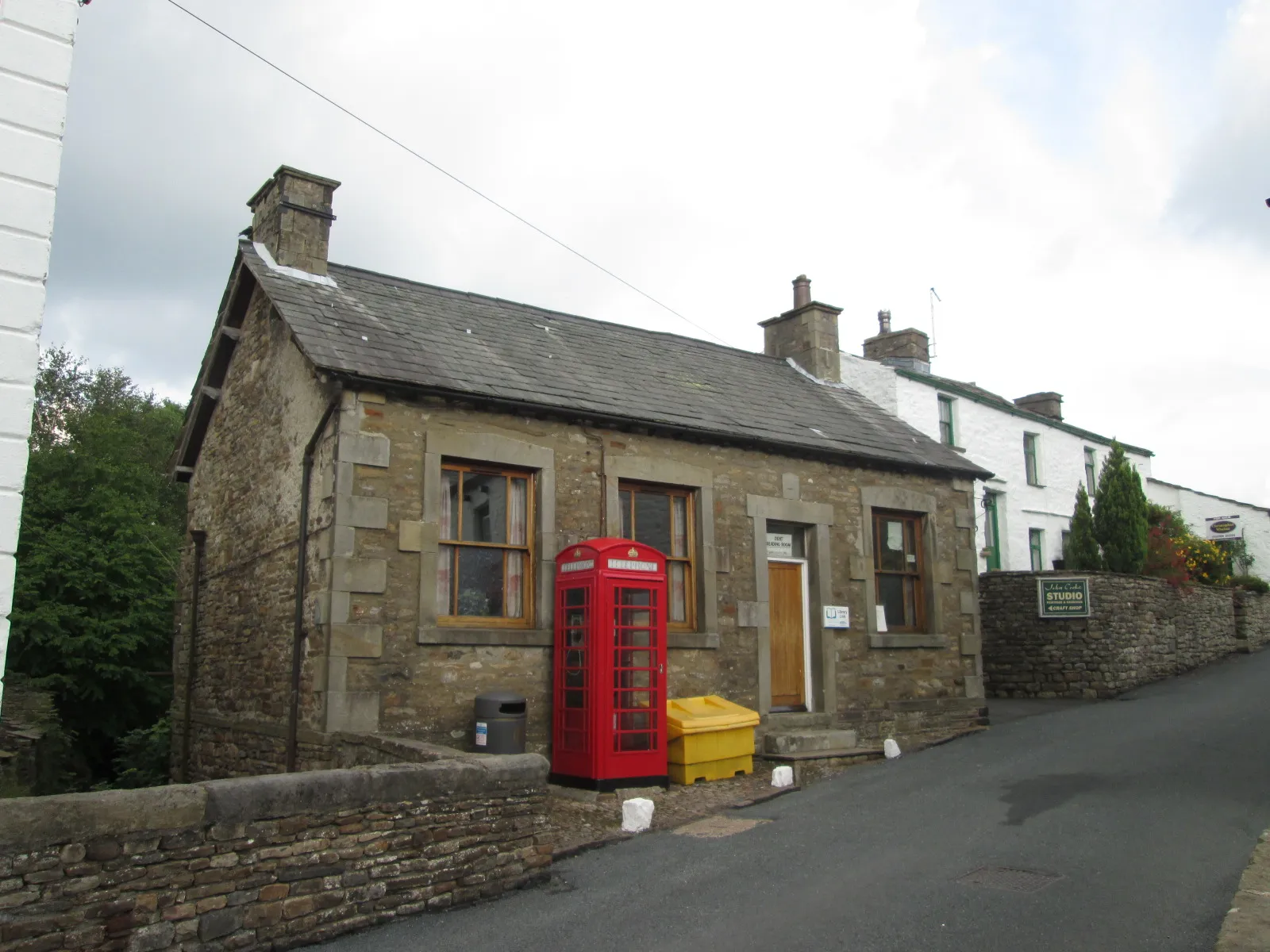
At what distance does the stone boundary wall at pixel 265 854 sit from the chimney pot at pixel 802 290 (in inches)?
510

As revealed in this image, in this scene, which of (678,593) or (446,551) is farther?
(678,593)

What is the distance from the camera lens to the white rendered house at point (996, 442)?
2148 cm

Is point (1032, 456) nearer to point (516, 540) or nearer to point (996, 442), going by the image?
point (996, 442)

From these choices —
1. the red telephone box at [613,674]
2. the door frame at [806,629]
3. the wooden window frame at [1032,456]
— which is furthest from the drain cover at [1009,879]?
the wooden window frame at [1032,456]

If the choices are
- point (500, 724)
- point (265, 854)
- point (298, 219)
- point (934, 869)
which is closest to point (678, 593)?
point (500, 724)

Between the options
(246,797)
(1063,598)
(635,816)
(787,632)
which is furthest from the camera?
(1063,598)

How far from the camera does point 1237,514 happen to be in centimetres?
3228

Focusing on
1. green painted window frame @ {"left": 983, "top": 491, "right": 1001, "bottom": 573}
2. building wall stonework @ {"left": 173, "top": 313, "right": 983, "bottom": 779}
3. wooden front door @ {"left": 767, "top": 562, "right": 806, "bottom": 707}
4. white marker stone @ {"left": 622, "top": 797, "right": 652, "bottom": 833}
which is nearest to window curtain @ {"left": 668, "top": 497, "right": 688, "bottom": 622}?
building wall stonework @ {"left": 173, "top": 313, "right": 983, "bottom": 779}

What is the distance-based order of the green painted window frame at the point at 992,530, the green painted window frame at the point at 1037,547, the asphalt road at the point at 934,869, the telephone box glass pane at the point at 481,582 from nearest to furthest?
the asphalt road at the point at 934,869 < the telephone box glass pane at the point at 481,582 < the green painted window frame at the point at 992,530 < the green painted window frame at the point at 1037,547

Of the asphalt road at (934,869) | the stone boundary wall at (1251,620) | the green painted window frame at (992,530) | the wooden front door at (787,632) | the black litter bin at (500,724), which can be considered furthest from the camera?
the stone boundary wall at (1251,620)

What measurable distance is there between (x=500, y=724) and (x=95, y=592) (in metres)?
15.8

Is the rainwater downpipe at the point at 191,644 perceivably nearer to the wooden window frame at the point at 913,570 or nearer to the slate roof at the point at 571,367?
the slate roof at the point at 571,367

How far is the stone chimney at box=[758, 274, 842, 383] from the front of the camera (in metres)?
17.9

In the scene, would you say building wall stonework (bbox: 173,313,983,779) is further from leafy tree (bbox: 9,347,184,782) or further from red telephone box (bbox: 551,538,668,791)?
leafy tree (bbox: 9,347,184,782)
